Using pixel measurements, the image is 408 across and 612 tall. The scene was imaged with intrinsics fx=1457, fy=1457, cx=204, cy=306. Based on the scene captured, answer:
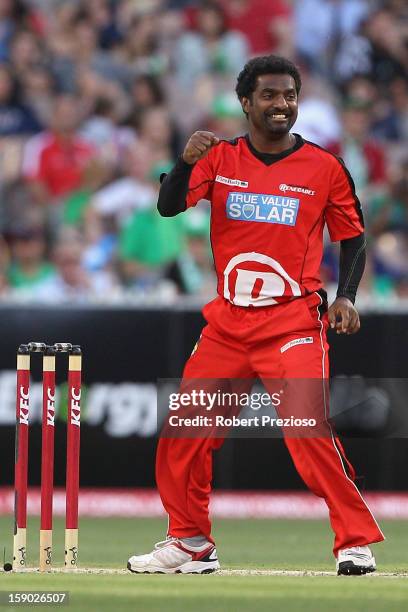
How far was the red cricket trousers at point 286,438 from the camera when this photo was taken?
664 centimetres

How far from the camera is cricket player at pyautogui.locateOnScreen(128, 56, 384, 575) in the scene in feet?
22.0

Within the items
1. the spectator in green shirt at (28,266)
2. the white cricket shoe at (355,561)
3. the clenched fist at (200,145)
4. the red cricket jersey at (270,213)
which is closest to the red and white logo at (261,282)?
the red cricket jersey at (270,213)

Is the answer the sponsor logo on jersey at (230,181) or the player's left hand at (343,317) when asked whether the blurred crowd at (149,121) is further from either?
the player's left hand at (343,317)

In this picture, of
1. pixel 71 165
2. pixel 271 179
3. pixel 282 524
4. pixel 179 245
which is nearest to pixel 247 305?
pixel 271 179

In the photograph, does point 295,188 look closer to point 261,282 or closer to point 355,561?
point 261,282

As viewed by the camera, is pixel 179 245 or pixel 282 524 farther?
pixel 179 245

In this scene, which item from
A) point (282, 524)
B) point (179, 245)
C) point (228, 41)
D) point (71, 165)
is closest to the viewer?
point (282, 524)

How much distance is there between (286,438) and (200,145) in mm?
1400

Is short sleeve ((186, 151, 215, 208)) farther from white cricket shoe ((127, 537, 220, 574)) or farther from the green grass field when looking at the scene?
the green grass field

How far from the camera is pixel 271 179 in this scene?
684 centimetres

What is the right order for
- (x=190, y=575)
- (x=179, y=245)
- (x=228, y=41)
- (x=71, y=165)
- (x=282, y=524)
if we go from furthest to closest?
(x=228, y=41)
(x=71, y=165)
(x=179, y=245)
(x=282, y=524)
(x=190, y=575)

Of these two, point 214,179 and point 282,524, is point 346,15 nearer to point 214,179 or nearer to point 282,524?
point 282,524

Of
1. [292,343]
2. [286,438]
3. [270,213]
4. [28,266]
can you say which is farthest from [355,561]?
[28,266]

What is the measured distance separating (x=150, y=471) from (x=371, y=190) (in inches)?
161
